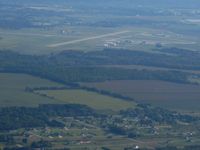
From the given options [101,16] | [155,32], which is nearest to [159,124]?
[155,32]

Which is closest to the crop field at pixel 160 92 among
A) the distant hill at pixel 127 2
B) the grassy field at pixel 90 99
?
the grassy field at pixel 90 99

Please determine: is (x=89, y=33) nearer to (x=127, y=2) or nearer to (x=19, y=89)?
→ (x=19, y=89)

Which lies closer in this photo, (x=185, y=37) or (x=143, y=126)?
(x=143, y=126)

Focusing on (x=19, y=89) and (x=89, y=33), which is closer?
(x=19, y=89)

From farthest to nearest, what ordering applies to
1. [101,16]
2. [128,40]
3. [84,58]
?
1. [101,16]
2. [128,40]
3. [84,58]

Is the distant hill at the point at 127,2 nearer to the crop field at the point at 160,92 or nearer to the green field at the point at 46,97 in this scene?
the crop field at the point at 160,92

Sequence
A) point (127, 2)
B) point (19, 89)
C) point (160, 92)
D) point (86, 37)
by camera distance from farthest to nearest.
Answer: point (127, 2)
point (86, 37)
point (160, 92)
point (19, 89)

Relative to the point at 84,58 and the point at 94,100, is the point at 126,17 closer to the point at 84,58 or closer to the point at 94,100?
the point at 84,58

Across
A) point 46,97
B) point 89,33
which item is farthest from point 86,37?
point 46,97
